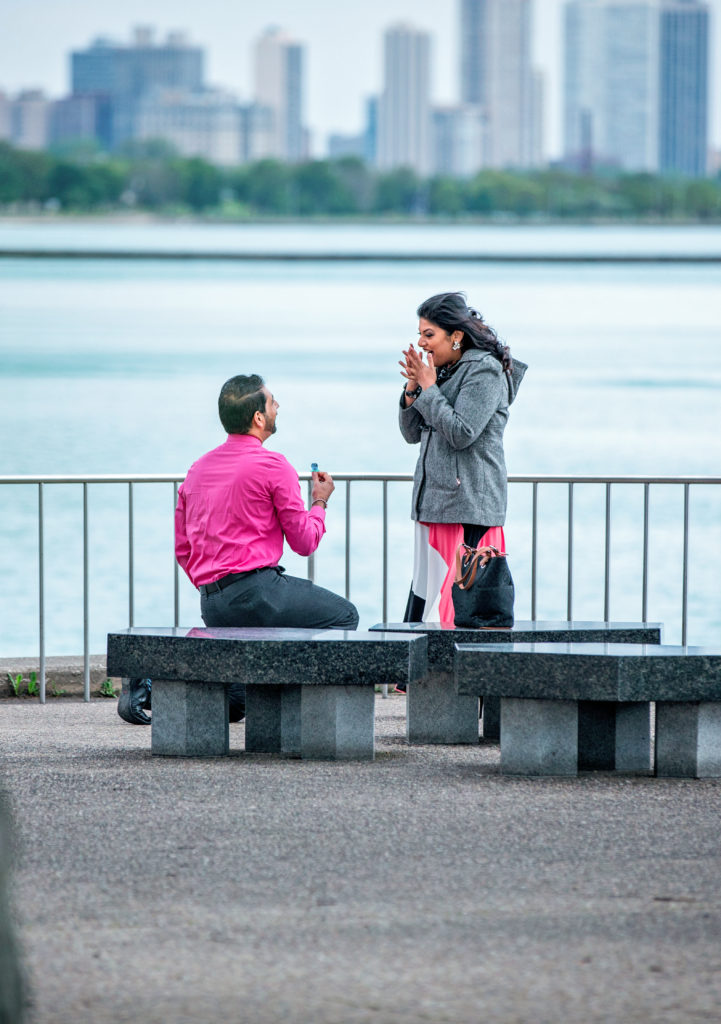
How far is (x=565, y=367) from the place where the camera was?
5494 centimetres

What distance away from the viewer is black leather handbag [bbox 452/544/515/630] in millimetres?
6863

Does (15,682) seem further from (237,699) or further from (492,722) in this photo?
(492,722)

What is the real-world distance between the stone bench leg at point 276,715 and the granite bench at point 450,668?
52cm

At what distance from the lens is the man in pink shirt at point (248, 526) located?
6.72 m

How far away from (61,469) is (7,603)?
10958 millimetres

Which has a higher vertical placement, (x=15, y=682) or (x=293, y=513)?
(x=293, y=513)

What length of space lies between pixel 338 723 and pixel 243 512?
3.11 ft

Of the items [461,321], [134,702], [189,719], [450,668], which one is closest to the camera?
[189,719]

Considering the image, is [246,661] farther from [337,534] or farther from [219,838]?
[337,534]

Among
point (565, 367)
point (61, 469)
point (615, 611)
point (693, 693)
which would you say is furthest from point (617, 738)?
point (565, 367)

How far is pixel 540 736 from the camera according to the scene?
242 inches

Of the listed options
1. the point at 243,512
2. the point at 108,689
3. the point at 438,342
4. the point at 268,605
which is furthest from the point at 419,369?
the point at 108,689

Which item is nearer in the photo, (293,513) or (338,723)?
(338,723)

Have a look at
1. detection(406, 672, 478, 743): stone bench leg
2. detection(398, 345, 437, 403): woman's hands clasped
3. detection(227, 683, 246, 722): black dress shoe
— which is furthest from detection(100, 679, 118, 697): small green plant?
detection(398, 345, 437, 403): woman's hands clasped
